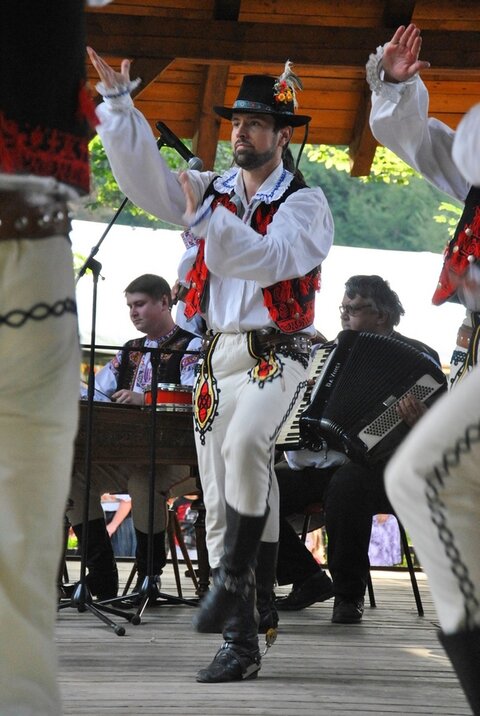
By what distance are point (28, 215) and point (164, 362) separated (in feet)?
11.8

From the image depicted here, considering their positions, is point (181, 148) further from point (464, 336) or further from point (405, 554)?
point (405, 554)

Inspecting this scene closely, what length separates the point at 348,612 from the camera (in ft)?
15.7

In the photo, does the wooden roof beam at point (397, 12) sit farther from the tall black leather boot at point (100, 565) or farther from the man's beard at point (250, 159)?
the tall black leather boot at point (100, 565)

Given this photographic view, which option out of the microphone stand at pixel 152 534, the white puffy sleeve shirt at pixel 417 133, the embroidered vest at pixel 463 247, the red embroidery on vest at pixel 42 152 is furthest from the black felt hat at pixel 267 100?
the red embroidery on vest at pixel 42 152

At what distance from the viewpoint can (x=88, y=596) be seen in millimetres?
4648

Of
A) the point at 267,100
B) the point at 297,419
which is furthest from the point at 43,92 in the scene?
the point at 297,419

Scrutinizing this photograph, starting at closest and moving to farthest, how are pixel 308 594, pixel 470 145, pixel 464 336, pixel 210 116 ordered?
pixel 470 145 → pixel 464 336 → pixel 308 594 → pixel 210 116

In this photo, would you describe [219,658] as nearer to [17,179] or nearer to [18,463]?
[18,463]

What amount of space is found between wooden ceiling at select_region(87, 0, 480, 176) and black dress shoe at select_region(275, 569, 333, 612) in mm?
2865

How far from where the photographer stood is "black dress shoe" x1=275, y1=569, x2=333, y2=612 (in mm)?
5215

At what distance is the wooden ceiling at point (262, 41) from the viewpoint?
6.06 metres

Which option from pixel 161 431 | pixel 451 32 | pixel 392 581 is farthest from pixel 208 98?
pixel 392 581

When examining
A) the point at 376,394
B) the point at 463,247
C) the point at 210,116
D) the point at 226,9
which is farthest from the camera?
the point at 210,116

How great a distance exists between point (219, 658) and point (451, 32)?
4.24m
